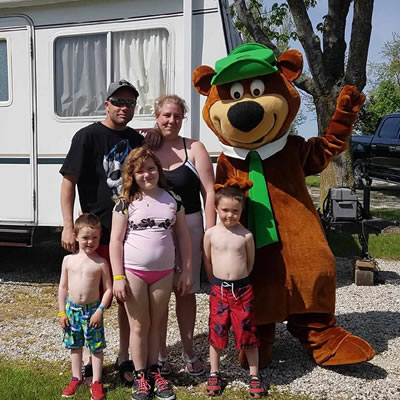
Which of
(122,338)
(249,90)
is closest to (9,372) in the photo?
(122,338)

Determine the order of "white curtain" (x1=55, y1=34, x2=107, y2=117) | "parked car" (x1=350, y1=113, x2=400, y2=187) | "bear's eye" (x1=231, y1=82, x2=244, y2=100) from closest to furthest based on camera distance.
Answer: "bear's eye" (x1=231, y1=82, x2=244, y2=100) → "white curtain" (x1=55, y1=34, x2=107, y2=117) → "parked car" (x1=350, y1=113, x2=400, y2=187)

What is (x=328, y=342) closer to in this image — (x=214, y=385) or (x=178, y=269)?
(x=214, y=385)

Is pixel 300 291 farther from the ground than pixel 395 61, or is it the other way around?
pixel 395 61

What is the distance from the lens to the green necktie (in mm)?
3322

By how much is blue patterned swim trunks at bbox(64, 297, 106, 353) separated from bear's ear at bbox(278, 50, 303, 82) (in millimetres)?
1914

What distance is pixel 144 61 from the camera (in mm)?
5055

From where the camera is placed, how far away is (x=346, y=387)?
3.28 meters

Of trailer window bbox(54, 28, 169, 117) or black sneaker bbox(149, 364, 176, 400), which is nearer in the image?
black sneaker bbox(149, 364, 176, 400)

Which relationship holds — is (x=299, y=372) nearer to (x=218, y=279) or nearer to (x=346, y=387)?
(x=346, y=387)

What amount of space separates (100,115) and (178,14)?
1268 millimetres

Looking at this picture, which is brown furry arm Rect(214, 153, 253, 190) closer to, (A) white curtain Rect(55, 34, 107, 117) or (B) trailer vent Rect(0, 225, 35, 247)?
(A) white curtain Rect(55, 34, 107, 117)

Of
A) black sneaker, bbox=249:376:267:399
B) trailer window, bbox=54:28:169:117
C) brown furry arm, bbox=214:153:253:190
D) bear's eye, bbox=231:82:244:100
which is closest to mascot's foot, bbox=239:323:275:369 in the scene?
black sneaker, bbox=249:376:267:399

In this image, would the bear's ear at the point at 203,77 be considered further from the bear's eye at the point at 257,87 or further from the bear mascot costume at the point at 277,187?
the bear's eye at the point at 257,87

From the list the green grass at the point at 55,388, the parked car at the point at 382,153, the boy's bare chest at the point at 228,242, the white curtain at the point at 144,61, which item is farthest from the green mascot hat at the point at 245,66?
the parked car at the point at 382,153
